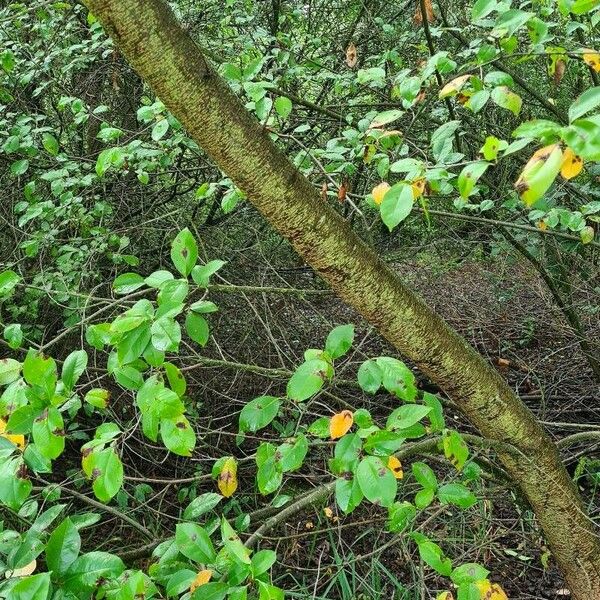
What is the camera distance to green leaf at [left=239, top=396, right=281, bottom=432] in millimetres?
1331

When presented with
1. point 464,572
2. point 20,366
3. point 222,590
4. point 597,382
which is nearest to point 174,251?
point 20,366

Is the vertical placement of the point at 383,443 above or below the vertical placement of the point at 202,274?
below

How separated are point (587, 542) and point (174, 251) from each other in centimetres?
157

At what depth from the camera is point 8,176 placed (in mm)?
3486

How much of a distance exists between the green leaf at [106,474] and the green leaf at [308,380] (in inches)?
14.0

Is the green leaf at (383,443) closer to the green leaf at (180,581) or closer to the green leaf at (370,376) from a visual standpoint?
the green leaf at (370,376)

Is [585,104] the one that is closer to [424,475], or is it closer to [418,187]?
[418,187]

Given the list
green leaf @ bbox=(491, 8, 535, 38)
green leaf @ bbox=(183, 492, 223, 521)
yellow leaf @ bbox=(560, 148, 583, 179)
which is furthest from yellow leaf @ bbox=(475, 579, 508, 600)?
green leaf @ bbox=(491, 8, 535, 38)

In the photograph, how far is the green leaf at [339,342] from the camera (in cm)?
131

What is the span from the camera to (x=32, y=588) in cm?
99

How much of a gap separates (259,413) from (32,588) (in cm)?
54

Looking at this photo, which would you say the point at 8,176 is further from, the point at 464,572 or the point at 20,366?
the point at 464,572

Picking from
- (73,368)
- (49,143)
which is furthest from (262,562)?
(49,143)

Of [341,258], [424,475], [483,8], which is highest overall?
[483,8]
